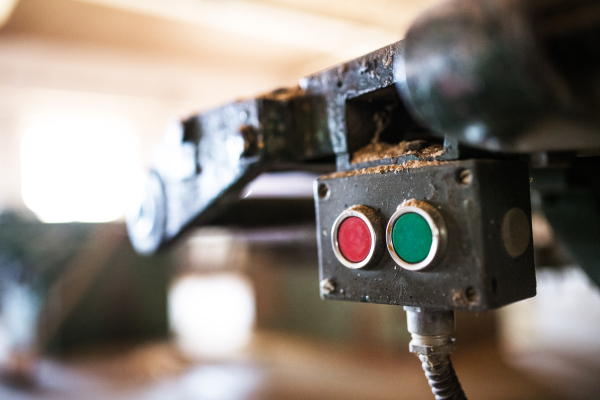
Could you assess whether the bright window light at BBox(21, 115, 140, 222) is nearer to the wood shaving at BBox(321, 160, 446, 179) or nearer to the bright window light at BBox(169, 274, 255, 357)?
the bright window light at BBox(169, 274, 255, 357)

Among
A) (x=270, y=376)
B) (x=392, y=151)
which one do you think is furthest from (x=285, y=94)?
(x=270, y=376)

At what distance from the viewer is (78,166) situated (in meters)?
6.22

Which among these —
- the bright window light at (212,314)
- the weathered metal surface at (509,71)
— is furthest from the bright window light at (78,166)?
the weathered metal surface at (509,71)

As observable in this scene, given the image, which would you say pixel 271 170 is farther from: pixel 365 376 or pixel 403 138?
pixel 365 376

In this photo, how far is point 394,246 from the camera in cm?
45

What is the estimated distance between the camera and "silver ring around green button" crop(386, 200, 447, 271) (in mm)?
418

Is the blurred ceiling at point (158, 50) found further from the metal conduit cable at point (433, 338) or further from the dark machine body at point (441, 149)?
the metal conduit cable at point (433, 338)

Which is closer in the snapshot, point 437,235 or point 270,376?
point 437,235

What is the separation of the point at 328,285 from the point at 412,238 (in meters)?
0.13

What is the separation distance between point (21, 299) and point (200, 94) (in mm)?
4952

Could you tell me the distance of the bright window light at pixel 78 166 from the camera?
5.90 m

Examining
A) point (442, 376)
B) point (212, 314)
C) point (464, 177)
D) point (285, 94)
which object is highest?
point (285, 94)

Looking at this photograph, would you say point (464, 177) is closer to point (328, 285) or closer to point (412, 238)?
point (412, 238)

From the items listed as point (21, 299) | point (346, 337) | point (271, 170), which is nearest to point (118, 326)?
point (21, 299)
